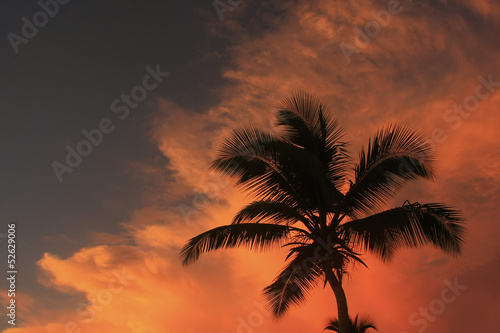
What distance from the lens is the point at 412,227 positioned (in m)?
13.9

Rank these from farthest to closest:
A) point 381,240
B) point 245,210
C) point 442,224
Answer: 1. point 245,210
2. point 381,240
3. point 442,224

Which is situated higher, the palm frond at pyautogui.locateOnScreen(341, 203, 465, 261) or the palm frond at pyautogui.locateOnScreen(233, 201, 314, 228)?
the palm frond at pyautogui.locateOnScreen(233, 201, 314, 228)

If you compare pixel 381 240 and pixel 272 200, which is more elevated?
pixel 272 200

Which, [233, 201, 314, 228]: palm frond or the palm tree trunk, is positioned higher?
[233, 201, 314, 228]: palm frond

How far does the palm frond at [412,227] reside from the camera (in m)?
13.6

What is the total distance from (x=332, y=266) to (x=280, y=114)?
5488 millimetres

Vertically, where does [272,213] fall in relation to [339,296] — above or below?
above

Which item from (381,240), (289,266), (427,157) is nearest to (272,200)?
(289,266)

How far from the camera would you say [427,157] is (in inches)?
564

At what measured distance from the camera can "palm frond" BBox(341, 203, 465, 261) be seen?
1359 cm

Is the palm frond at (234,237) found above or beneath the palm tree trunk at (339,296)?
above

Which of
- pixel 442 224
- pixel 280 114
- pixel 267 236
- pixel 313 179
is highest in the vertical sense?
pixel 280 114

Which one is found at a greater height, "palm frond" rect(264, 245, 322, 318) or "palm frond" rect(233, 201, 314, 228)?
"palm frond" rect(233, 201, 314, 228)

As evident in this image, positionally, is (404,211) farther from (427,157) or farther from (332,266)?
(332,266)
